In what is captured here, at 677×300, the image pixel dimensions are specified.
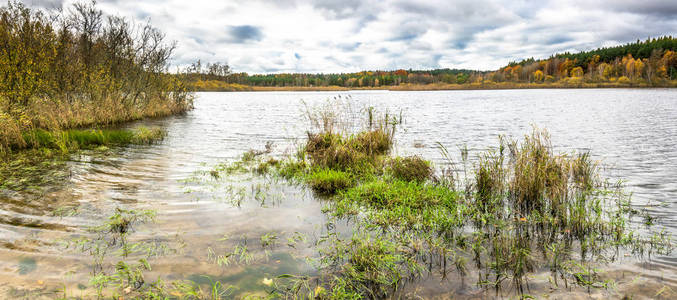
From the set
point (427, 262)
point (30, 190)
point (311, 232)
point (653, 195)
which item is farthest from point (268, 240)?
point (653, 195)

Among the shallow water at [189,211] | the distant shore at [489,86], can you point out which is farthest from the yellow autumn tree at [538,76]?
the shallow water at [189,211]

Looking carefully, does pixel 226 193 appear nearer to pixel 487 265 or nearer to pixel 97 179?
pixel 97 179

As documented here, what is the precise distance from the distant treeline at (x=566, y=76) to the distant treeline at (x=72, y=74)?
78.0m

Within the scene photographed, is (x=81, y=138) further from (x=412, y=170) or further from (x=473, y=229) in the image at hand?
(x=473, y=229)

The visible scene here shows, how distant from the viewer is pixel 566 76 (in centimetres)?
14912

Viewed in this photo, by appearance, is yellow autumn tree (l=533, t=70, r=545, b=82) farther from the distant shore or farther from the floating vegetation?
the floating vegetation

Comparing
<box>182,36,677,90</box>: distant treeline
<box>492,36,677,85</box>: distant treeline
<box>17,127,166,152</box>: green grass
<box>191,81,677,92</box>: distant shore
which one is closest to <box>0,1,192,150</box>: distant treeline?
<box>17,127,166,152</box>: green grass

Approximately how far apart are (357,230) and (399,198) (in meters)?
1.61

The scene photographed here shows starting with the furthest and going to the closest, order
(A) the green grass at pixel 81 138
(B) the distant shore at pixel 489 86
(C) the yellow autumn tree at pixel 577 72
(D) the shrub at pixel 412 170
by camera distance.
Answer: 1. (C) the yellow autumn tree at pixel 577 72
2. (B) the distant shore at pixel 489 86
3. (A) the green grass at pixel 81 138
4. (D) the shrub at pixel 412 170

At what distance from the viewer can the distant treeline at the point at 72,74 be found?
12.8m

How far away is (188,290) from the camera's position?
3775 mm

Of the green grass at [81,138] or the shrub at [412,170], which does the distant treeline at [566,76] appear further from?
the shrub at [412,170]

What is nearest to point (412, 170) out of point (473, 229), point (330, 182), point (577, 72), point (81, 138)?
point (330, 182)

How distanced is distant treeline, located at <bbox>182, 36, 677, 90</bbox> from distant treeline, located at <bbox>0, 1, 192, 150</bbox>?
78.0 meters
